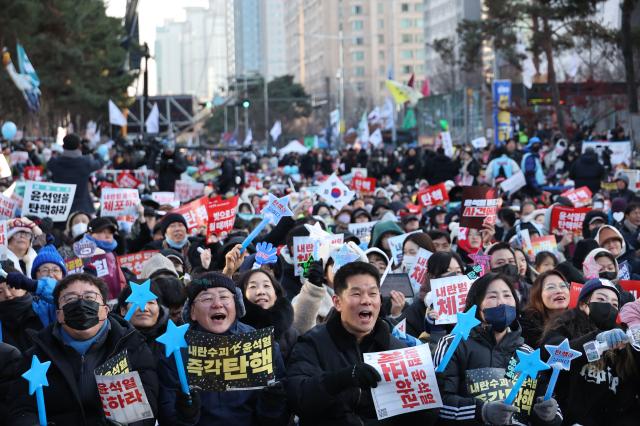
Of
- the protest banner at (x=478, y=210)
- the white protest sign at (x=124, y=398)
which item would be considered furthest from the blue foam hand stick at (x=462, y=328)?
the protest banner at (x=478, y=210)

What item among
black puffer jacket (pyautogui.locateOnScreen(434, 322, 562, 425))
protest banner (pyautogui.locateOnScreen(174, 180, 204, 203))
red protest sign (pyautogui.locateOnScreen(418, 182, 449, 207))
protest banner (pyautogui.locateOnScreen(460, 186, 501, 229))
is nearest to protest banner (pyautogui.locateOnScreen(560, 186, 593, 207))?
red protest sign (pyautogui.locateOnScreen(418, 182, 449, 207))

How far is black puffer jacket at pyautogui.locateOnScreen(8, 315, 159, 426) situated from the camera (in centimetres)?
604

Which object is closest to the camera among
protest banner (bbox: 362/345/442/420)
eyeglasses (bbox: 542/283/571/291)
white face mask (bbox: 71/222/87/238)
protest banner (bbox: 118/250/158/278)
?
protest banner (bbox: 362/345/442/420)

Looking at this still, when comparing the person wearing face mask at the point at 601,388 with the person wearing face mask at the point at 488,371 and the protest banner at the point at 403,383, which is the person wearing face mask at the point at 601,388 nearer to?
the person wearing face mask at the point at 488,371

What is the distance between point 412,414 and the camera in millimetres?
6109

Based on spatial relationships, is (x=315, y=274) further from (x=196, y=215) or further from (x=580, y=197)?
(x=580, y=197)

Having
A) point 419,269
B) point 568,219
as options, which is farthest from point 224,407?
point 568,219

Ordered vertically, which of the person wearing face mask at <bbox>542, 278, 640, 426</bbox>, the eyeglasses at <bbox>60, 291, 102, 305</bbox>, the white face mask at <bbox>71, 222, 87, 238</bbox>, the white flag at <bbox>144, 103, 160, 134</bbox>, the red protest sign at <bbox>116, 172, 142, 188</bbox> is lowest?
the person wearing face mask at <bbox>542, 278, 640, 426</bbox>

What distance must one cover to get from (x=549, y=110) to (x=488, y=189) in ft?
150

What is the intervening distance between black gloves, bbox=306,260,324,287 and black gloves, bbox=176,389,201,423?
1960mm

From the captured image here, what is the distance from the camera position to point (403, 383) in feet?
19.3

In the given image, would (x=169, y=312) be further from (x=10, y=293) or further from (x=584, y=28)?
(x=584, y=28)

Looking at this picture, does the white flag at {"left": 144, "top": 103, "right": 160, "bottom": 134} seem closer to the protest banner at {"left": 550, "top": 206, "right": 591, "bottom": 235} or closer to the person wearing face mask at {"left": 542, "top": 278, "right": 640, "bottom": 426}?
the protest banner at {"left": 550, "top": 206, "right": 591, "bottom": 235}

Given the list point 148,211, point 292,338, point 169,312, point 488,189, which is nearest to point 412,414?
point 292,338
